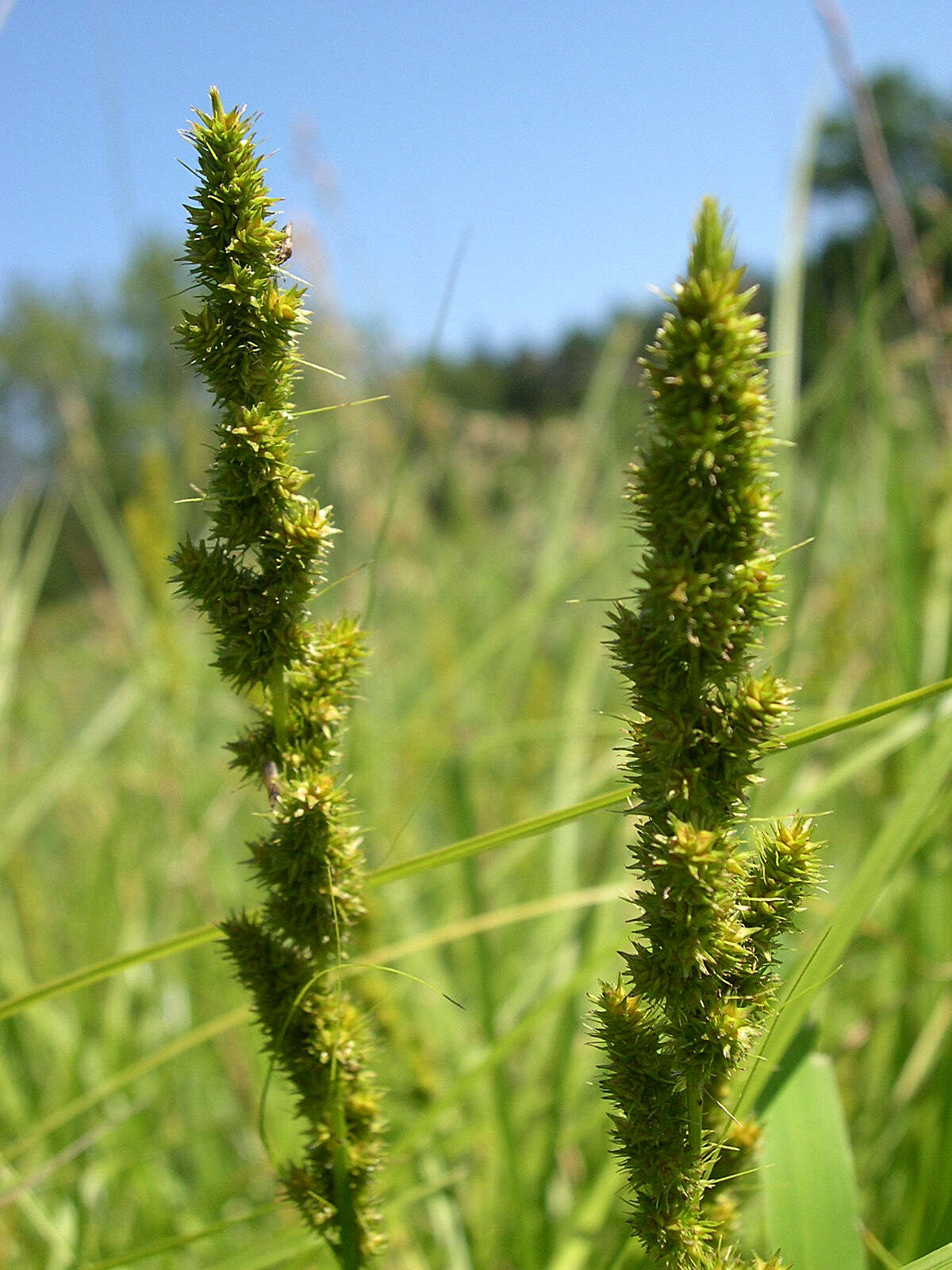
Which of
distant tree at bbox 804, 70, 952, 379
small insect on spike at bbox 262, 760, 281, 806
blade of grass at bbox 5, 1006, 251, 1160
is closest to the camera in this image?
small insect on spike at bbox 262, 760, 281, 806

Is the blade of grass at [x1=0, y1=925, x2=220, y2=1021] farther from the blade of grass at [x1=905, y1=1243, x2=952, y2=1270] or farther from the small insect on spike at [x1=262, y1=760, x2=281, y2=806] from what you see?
the blade of grass at [x1=905, y1=1243, x2=952, y2=1270]

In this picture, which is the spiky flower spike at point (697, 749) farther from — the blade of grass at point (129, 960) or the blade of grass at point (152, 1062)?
the blade of grass at point (152, 1062)

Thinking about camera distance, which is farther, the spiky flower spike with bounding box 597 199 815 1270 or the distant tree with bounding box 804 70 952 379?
the distant tree with bounding box 804 70 952 379

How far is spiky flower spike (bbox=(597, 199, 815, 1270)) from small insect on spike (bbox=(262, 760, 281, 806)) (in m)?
0.21

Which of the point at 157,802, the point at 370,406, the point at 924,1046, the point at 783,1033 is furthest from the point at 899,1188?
the point at 370,406

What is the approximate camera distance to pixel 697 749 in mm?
529

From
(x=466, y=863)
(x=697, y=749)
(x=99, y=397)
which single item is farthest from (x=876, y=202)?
(x=99, y=397)

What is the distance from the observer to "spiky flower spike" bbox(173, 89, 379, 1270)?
22.2 inches

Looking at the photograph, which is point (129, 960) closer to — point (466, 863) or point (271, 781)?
point (271, 781)

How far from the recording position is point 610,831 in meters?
1.77

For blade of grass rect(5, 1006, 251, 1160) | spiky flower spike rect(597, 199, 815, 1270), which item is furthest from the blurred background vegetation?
spiky flower spike rect(597, 199, 815, 1270)

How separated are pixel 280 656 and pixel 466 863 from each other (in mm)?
746

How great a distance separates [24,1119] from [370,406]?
3.04 metres

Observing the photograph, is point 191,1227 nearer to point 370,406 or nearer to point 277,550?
point 277,550
